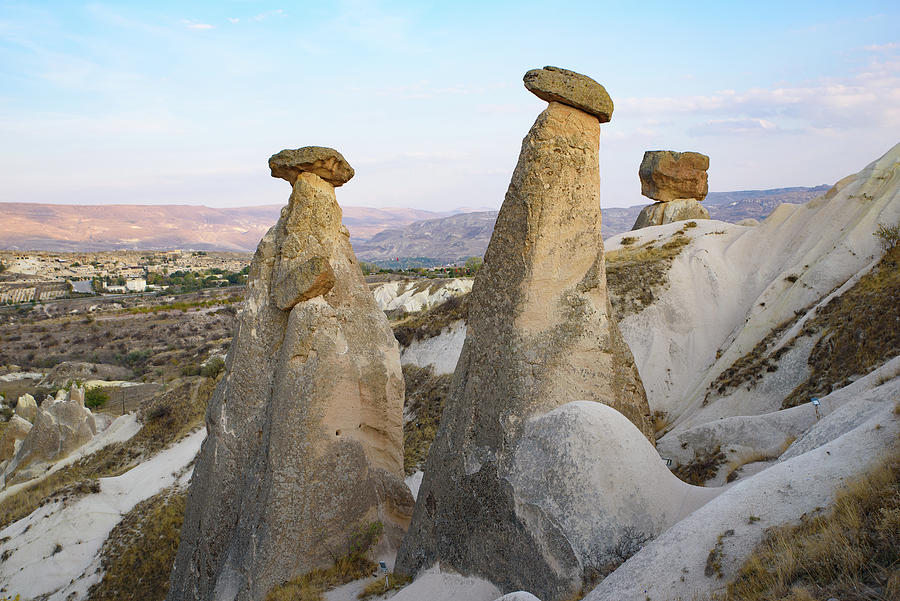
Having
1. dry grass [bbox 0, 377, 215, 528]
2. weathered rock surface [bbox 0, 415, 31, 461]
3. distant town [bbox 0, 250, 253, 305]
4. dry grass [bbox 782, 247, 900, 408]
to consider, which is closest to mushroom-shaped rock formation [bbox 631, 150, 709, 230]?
dry grass [bbox 782, 247, 900, 408]

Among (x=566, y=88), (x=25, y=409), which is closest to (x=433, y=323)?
(x=25, y=409)

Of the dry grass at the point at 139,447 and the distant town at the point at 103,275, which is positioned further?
the distant town at the point at 103,275

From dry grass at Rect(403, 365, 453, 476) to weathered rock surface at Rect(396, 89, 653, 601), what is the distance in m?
5.62

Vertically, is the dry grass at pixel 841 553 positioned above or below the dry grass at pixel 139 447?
above

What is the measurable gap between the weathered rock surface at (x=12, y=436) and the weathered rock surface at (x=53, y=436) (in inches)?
32.2

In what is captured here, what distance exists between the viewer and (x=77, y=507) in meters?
11.7

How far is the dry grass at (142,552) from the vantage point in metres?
9.23

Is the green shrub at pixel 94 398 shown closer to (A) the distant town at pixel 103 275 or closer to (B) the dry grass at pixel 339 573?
(B) the dry grass at pixel 339 573

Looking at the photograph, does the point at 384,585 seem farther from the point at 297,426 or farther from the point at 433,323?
the point at 433,323

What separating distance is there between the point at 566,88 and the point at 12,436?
20.3 meters

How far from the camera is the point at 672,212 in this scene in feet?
91.1

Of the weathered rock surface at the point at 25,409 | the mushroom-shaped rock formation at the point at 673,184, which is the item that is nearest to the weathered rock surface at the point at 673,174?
the mushroom-shaped rock formation at the point at 673,184

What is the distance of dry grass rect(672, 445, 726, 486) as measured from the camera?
24.2ft

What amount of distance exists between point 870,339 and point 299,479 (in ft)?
30.4
